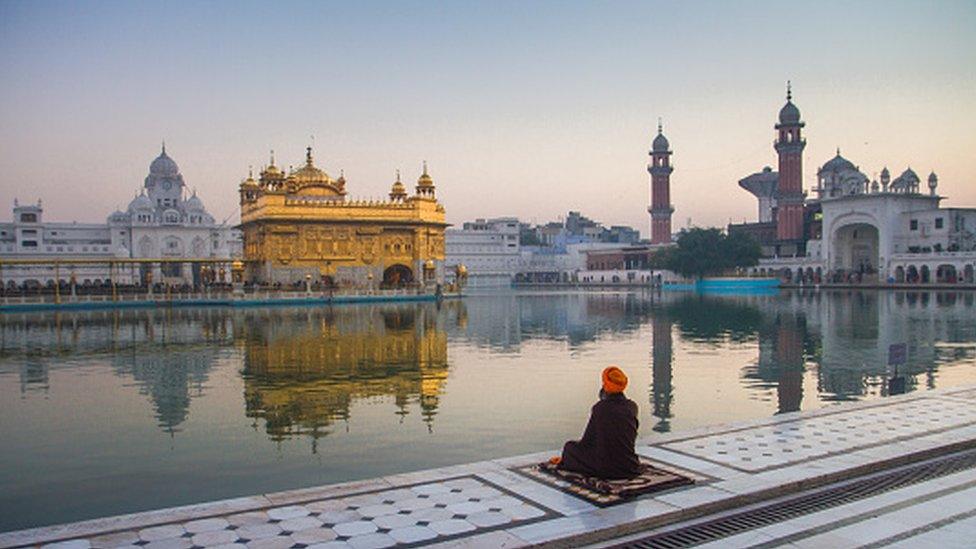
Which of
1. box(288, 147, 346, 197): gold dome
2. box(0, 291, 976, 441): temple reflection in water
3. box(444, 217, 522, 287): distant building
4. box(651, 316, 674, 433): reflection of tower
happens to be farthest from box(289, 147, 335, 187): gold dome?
box(444, 217, 522, 287): distant building

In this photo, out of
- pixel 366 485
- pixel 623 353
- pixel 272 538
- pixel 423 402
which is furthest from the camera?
pixel 623 353

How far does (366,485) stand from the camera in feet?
23.0

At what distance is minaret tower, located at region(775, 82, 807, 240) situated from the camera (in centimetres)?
8131

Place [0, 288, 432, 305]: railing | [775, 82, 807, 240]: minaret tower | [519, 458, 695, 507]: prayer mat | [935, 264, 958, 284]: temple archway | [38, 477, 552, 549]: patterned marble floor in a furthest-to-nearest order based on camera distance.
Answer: [775, 82, 807, 240]: minaret tower → [935, 264, 958, 284]: temple archway → [0, 288, 432, 305]: railing → [519, 458, 695, 507]: prayer mat → [38, 477, 552, 549]: patterned marble floor

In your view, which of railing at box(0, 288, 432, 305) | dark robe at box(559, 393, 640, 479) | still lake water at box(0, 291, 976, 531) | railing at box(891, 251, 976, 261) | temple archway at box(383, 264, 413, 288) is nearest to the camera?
dark robe at box(559, 393, 640, 479)

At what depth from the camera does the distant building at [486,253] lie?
319ft

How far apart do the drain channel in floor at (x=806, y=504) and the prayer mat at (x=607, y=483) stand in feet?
2.02

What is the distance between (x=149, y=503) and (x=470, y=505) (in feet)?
9.54

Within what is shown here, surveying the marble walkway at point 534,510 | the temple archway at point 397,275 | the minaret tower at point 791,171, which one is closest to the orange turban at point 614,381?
the marble walkway at point 534,510

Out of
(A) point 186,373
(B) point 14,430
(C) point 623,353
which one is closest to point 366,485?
(B) point 14,430

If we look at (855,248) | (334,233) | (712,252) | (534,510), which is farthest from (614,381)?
(855,248)

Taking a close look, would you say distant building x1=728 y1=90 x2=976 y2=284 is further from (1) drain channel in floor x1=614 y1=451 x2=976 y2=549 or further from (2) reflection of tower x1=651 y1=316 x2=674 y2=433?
(1) drain channel in floor x1=614 y1=451 x2=976 y2=549

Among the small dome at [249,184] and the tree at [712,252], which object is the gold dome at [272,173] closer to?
the small dome at [249,184]

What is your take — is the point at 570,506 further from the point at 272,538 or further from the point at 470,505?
the point at 272,538
